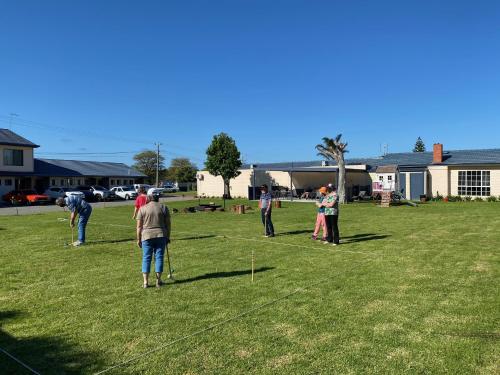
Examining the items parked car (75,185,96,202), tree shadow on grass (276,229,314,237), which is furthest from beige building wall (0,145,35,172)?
tree shadow on grass (276,229,314,237)

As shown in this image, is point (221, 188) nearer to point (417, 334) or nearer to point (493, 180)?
point (493, 180)

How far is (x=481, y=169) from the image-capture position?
1266 inches

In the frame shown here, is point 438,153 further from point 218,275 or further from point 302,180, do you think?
point 218,275

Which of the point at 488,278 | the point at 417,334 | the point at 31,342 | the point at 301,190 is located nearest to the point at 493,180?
the point at 301,190

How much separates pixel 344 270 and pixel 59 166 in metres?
46.5

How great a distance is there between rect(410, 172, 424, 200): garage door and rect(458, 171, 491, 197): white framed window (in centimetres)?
275

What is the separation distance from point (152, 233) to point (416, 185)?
31.6 m

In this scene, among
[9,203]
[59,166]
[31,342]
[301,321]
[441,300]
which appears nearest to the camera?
[31,342]

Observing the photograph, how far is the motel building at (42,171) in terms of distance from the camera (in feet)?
127

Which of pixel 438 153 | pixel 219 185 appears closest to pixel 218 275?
pixel 438 153

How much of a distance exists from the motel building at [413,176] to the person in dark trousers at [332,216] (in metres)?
18.2

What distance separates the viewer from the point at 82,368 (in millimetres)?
4105

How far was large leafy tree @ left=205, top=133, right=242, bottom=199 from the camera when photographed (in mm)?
41719

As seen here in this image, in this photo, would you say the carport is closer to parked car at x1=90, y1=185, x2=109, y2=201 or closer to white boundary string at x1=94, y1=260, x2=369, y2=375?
parked car at x1=90, y1=185, x2=109, y2=201
